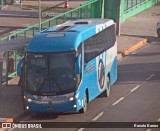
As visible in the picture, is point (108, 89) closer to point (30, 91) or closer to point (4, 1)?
point (30, 91)

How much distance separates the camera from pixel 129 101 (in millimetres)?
22297

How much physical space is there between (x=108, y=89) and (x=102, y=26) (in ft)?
7.99

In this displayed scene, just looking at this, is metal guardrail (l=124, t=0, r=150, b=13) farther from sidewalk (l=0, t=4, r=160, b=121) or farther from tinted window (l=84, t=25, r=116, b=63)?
tinted window (l=84, t=25, r=116, b=63)

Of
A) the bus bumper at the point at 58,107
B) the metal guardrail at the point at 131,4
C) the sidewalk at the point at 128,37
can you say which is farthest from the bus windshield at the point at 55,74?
the metal guardrail at the point at 131,4

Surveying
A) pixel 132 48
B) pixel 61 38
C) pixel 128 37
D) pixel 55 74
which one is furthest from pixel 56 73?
pixel 128 37

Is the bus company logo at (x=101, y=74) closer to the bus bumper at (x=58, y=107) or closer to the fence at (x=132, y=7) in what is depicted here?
the bus bumper at (x=58, y=107)

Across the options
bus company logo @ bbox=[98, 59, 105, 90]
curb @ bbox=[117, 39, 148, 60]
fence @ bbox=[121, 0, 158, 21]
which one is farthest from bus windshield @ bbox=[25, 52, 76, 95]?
fence @ bbox=[121, 0, 158, 21]

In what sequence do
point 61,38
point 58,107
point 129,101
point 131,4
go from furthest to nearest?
point 131,4 → point 129,101 → point 61,38 → point 58,107

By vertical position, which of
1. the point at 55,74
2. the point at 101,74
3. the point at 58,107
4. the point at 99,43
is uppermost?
the point at 99,43

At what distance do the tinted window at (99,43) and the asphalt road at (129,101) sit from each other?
6.05 ft

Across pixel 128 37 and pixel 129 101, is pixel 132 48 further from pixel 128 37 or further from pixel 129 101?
pixel 129 101

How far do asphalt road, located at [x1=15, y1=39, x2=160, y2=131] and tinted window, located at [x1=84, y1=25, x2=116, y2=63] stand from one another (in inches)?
72.6

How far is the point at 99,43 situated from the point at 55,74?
3.32 meters

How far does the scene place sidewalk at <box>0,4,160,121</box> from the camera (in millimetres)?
21141
